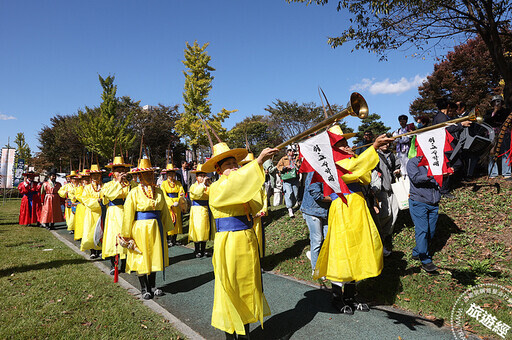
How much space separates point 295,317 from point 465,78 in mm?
21355

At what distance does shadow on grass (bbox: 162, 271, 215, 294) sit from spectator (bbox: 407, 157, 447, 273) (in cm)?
387

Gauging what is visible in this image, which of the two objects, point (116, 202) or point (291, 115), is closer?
point (116, 202)

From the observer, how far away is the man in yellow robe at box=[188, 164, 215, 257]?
7.92 m

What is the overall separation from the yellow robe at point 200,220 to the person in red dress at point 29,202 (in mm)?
10823

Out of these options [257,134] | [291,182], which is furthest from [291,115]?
[291,182]

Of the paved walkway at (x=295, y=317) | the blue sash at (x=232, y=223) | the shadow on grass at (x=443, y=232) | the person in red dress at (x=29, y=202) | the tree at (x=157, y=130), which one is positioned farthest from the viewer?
the tree at (x=157, y=130)

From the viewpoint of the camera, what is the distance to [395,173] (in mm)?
6816

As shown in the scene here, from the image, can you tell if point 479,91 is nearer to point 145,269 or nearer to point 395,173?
point 395,173

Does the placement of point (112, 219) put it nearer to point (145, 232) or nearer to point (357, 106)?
point (145, 232)

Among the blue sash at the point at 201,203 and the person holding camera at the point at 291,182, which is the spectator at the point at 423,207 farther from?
the blue sash at the point at 201,203

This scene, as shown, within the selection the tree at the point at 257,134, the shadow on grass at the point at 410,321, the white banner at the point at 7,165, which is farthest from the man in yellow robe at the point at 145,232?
the tree at the point at 257,134

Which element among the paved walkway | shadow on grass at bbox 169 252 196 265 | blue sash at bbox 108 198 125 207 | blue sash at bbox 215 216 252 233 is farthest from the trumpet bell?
shadow on grass at bbox 169 252 196 265

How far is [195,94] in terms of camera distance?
92.9 feet

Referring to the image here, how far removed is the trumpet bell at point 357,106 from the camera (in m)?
2.77
